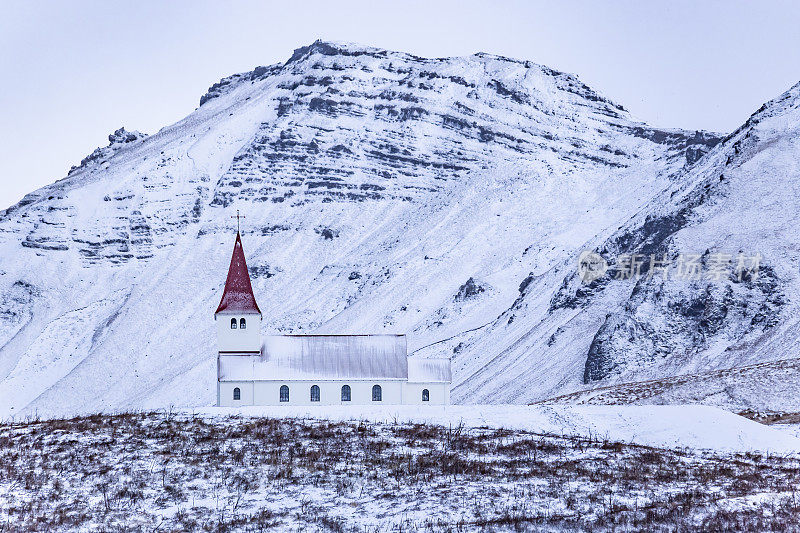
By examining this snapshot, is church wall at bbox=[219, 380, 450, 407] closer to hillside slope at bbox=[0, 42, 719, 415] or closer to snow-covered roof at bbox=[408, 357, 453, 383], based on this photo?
snow-covered roof at bbox=[408, 357, 453, 383]

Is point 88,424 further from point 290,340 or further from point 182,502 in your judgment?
point 290,340

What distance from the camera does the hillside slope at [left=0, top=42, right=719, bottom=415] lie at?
409 ft

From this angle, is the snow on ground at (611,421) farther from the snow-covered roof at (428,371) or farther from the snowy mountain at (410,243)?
the snowy mountain at (410,243)

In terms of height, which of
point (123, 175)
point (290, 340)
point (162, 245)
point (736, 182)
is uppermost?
point (123, 175)

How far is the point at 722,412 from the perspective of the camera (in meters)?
33.6

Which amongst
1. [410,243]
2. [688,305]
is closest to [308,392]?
[688,305]

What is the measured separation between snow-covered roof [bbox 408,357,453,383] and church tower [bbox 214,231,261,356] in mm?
9710

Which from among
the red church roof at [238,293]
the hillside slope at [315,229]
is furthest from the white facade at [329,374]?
the hillside slope at [315,229]

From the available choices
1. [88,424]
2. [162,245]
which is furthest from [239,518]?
[162,245]

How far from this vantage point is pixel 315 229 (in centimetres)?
16238

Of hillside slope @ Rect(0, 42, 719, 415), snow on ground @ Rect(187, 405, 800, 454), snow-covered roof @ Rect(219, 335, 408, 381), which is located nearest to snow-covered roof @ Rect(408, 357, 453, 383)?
snow-covered roof @ Rect(219, 335, 408, 381)

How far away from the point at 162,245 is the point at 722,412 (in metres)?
140

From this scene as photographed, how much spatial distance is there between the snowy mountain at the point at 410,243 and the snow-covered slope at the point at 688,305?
234mm

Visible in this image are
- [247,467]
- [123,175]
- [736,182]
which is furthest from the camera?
[123,175]
